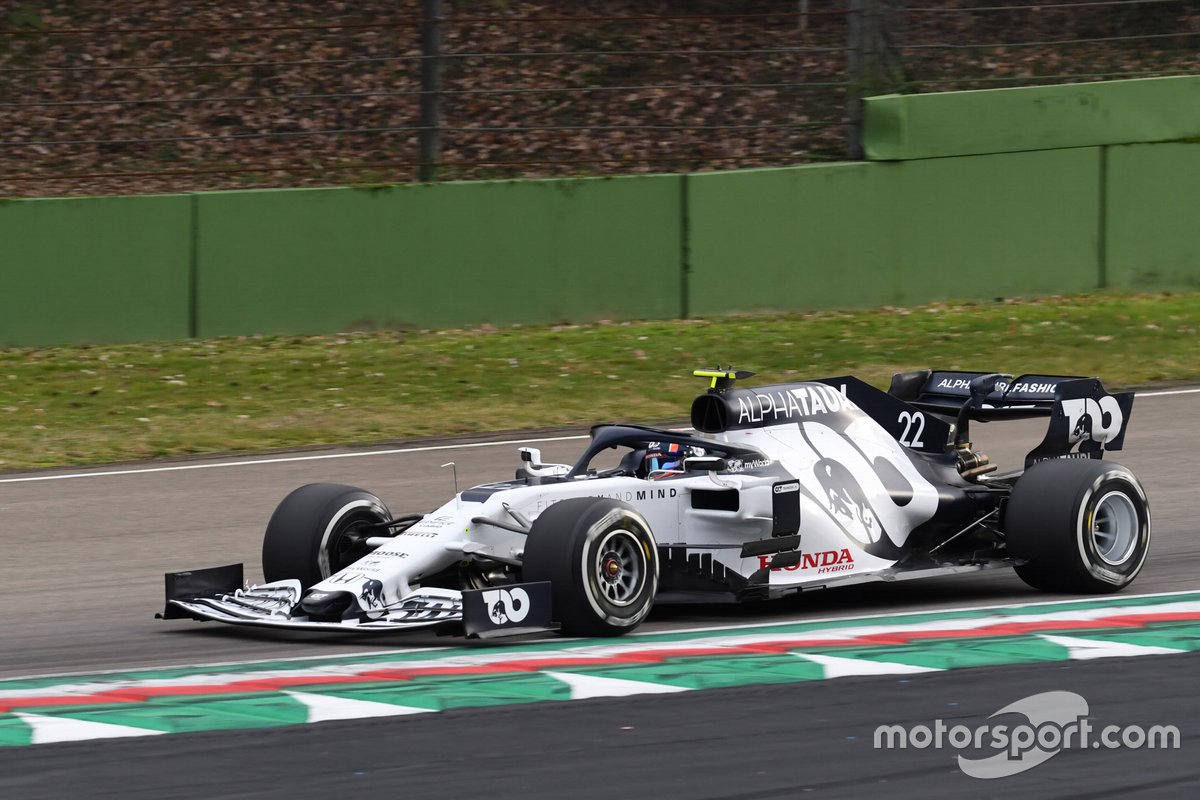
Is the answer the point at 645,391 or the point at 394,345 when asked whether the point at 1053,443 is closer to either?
the point at 645,391

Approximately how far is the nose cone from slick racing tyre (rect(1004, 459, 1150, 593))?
11.0 feet

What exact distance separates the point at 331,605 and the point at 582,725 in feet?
6.12

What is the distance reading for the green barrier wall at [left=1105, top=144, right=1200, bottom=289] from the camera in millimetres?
21781

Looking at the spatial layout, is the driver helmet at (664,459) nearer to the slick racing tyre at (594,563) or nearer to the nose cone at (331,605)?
the slick racing tyre at (594,563)

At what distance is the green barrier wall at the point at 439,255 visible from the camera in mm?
19406

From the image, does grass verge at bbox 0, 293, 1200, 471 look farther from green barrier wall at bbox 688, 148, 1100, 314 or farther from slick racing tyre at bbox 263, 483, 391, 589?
slick racing tyre at bbox 263, 483, 391, 589

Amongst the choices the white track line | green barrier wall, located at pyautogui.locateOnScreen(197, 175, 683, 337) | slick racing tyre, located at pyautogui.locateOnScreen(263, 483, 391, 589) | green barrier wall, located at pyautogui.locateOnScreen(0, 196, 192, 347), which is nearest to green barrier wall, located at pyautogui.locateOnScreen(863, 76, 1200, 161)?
green barrier wall, located at pyautogui.locateOnScreen(197, 175, 683, 337)

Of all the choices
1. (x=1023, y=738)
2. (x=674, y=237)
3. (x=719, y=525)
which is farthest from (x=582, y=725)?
(x=674, y=237)

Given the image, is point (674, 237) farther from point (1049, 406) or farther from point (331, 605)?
point (331, 605)

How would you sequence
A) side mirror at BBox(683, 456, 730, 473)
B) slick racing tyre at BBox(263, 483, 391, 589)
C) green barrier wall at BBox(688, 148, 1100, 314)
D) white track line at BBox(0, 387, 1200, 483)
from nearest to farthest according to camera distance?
1. side mirror at BBox(683, 456, 730, 473)
2. slick racing tyre at BBox(263, 483, 391, 589)
3. white track line at BBox(0, 387, 1200, 483)
4. green barrier wall at BBox(688, 148, 1100, 314)

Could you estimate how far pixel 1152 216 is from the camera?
21.8 meters

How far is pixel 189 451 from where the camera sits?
15484mm

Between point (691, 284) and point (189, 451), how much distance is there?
665 centimetres

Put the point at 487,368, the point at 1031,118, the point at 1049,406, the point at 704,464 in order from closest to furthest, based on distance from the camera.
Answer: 1. the point at 704,464
2. the point at 1049,406
3. the point at 487,368
4. the point at 1031,118
